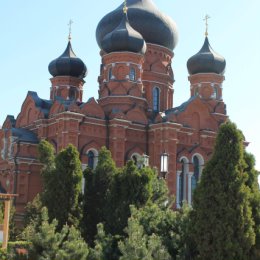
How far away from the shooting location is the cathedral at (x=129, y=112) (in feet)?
105

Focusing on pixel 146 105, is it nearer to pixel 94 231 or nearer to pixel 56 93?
pixel 56 93

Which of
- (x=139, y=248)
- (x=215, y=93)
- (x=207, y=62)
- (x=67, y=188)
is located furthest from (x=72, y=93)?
(x=139, y=248)

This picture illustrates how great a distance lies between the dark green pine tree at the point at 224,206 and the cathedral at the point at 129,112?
58.0 ft

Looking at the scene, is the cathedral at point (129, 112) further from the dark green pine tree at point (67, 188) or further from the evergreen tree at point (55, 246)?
the evergreen tree at point (55, 246)

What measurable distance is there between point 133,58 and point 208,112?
616 cm

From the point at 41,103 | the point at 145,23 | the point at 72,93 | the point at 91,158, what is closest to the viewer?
the point at 91,158

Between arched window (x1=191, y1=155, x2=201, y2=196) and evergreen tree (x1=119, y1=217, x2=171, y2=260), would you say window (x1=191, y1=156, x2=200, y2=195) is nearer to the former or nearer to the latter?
arched window (x1=191, y1=155, x2=201, y2=196)

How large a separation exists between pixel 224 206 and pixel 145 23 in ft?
87.1

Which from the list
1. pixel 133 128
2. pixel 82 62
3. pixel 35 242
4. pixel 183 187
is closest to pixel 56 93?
pixel 82 62

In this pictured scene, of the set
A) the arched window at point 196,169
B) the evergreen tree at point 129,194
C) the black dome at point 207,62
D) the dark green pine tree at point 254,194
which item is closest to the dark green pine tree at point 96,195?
the evergreen tree at point 129,194

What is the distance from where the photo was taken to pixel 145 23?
37.9m

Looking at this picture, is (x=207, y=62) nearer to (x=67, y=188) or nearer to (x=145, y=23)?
(x=145, y=23)

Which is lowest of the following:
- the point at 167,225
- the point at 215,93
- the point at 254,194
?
the point at 167,225

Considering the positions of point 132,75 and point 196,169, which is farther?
point 196,169
